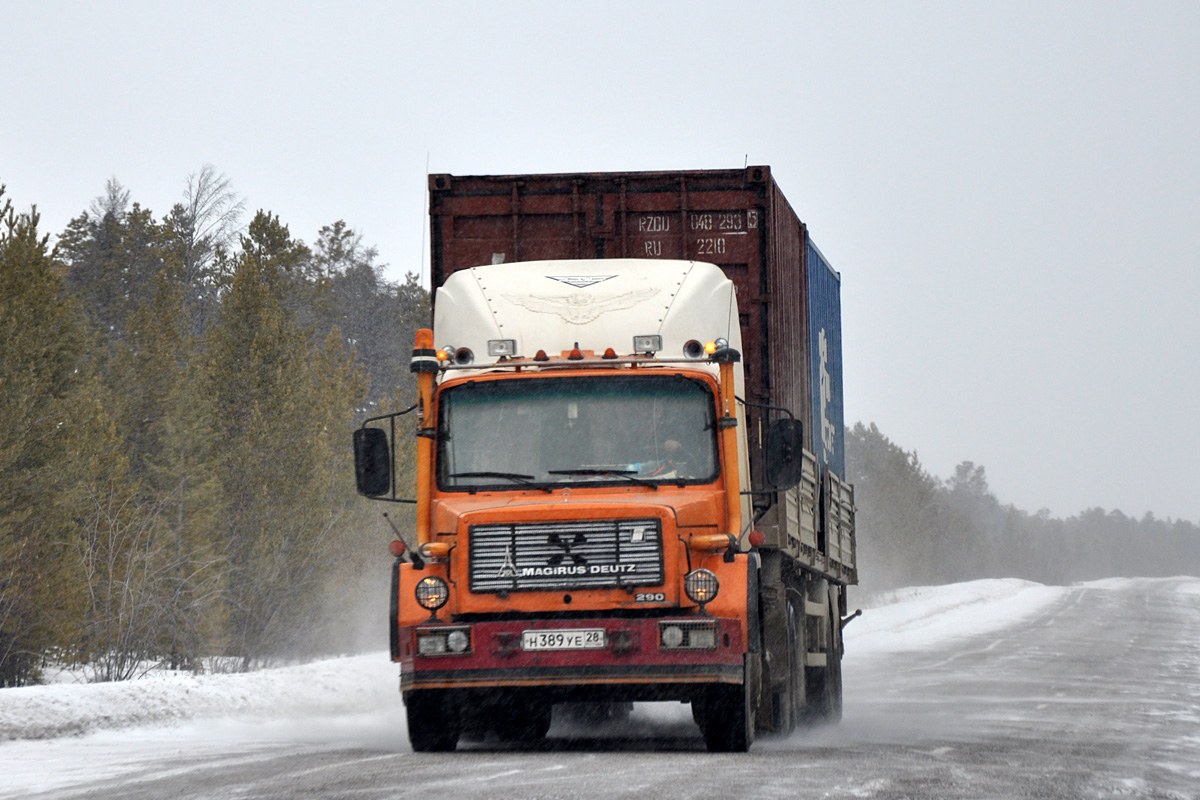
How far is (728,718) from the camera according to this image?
983 centimetres

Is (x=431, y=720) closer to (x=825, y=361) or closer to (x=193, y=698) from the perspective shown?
(x=193, y=698)

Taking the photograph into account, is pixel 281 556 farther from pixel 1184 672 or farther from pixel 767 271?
pixel 767 271

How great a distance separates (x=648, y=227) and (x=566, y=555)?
3333 mm

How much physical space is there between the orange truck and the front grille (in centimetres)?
1

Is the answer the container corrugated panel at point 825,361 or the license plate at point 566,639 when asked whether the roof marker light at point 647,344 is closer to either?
the license plate at point 566,639

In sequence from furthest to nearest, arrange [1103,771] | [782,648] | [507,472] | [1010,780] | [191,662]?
[191,662] → [782,648] → [507,472] → [1103,771] → [1010,780]

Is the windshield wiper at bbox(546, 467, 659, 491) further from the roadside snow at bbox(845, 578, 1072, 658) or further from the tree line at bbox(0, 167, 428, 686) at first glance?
the roadside snow at bbox(845, 578, 1072, 658)

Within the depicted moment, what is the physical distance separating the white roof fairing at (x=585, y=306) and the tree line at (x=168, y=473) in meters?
10.2

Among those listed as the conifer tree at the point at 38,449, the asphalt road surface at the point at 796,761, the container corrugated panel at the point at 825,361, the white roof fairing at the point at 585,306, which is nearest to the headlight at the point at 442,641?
the asphalt road surface at the point at 796,761

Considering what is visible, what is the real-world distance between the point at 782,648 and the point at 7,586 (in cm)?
1597

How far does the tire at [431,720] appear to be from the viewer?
10.1 meters

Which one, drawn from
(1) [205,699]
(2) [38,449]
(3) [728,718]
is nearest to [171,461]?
(2) [38,449]

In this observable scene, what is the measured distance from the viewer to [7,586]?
2359 centimetres

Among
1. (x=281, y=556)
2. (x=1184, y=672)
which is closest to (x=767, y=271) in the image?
(x=1184, y=672)
